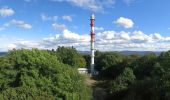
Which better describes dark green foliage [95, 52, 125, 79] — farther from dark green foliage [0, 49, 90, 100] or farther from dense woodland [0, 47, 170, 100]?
dark green foliage [0, 49, 90, 100]

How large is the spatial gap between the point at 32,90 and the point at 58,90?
394cm

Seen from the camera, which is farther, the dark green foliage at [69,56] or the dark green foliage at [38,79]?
the dark green foliage at [69,56]

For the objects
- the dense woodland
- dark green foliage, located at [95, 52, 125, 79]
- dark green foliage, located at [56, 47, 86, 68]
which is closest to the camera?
the dense woodland

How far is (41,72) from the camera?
5003cm

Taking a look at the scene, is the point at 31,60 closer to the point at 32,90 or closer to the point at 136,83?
the point at 32,90

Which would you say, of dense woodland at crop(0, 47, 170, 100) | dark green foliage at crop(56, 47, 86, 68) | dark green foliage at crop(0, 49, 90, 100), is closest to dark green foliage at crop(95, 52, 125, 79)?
dark green foliage at crop(56, 47, 86, 68)

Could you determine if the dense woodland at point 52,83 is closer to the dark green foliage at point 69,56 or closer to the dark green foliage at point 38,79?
the dark green foliage at point 38,79

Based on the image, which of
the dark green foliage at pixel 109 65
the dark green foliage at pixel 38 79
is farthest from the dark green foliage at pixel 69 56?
the dark green foliage at pixel 38 79

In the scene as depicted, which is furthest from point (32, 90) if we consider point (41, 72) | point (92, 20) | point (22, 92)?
point (92, 20)

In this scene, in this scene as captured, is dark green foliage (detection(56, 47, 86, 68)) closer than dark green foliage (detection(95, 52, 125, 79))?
No

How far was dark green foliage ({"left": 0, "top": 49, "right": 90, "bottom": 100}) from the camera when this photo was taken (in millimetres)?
43438

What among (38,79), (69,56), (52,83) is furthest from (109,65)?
(52,83)

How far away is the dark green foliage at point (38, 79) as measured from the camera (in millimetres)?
43438

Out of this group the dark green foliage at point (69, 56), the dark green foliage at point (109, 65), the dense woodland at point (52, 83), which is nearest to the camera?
the dense woodland at point (52, 83)
